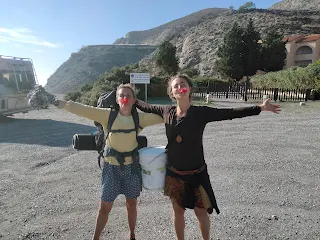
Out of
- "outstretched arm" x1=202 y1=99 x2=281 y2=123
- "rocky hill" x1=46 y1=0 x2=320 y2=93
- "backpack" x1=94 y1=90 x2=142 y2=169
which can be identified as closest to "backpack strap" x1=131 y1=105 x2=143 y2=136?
"backpack" x1=94 y1=90 x2=142 y2=169

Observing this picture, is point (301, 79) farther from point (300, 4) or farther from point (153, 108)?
point (300, 4)

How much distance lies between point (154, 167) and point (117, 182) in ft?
1.30

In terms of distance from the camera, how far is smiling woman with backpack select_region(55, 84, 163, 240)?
9.68 ft

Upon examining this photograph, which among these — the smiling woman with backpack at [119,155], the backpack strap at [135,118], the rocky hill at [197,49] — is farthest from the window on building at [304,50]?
the smiling woman with backpack at [119,155]

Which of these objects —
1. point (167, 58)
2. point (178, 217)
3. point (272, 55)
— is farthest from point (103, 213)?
point (272, 55)

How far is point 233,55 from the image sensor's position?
43875mm

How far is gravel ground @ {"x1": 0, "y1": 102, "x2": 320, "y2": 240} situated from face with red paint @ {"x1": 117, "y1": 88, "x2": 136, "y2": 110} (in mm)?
1527

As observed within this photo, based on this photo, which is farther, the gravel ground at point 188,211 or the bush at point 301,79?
the bush at point 301,79

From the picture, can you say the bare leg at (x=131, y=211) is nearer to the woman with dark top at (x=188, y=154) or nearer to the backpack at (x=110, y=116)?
the woman with dark top at (x=188, y=154)

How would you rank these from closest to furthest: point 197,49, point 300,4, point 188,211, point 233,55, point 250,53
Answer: point 188,211 < point 250,53 < point 233,55 < point 197,49 < point 300,4

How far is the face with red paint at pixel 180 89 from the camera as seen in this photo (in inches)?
113

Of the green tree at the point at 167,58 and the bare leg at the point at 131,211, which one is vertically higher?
the green tree at the point at 167,58

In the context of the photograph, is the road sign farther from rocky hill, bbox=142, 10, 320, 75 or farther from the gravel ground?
rocky hill, bbox=142, 10, 320, 75

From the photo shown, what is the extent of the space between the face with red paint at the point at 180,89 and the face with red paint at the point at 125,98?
1.48ft
